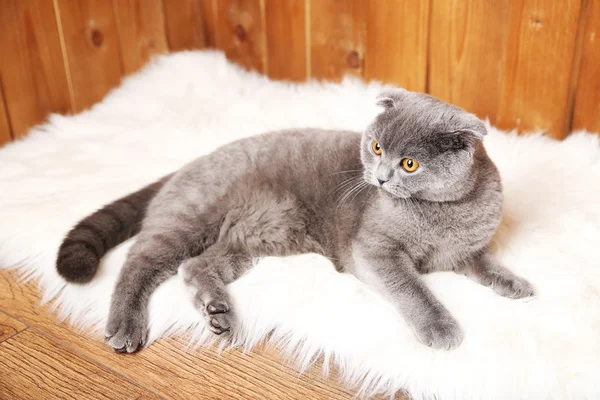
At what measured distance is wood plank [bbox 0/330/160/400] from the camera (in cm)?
104

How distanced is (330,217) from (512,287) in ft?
1.34

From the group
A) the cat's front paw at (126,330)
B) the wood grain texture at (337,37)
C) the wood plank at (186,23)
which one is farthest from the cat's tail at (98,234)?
the wood plank at (186,23)

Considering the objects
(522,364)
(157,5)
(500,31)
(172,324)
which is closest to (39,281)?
(172,324)

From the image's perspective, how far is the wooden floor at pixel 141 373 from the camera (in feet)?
3.40

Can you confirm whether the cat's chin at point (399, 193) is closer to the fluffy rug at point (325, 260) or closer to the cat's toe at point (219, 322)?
the fluffy rug at point (325, 260)

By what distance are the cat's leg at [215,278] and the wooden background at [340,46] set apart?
3.03 ft

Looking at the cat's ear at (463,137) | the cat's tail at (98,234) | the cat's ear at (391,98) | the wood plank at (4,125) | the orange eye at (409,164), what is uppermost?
the cat's ear at (391,98)

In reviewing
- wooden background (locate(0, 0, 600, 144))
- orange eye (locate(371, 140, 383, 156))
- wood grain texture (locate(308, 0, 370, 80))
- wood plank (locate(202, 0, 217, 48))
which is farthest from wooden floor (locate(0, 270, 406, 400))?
wood plank (locate(202, 0, 217, 48))

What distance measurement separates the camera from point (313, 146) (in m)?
1.40

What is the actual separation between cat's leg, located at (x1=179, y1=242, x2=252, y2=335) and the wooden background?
3.03 ft

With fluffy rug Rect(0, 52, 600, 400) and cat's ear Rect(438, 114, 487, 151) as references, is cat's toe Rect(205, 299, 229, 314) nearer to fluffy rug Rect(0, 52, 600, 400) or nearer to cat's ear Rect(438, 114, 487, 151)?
fluffy rug Rect(0, 52, 600, 400)

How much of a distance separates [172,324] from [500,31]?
1.21m

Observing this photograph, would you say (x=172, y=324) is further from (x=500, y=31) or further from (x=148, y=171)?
(x=500, y=31)

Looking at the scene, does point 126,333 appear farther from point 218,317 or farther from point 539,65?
point 539,65
